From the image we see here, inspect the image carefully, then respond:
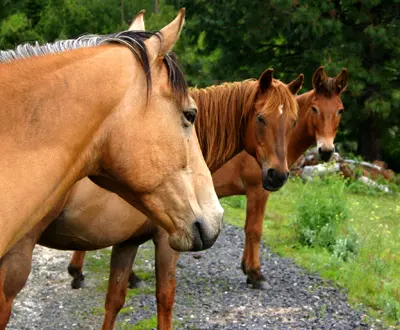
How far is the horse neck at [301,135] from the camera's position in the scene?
820cm

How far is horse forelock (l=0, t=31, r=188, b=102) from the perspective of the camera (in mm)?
2533

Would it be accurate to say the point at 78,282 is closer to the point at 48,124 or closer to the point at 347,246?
the point at 347,246

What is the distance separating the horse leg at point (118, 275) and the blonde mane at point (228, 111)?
86cm

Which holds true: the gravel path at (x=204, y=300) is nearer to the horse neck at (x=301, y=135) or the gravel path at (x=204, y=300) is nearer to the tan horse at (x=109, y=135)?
the horse neck at (x=301, y=135)

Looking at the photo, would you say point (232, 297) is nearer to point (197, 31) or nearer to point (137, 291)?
point (137, 291)

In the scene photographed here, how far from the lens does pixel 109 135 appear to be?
2482 millimetres

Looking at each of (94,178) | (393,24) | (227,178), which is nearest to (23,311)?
(227,178)

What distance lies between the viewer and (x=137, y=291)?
6926 millimetres

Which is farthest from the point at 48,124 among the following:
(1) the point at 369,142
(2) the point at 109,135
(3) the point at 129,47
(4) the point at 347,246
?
(1) the point at 369,142

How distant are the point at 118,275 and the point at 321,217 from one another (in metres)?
4.63

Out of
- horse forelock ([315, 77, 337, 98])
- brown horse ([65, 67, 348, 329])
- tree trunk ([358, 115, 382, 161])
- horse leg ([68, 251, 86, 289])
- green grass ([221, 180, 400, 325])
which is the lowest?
tree trunk ([358, 115, 382, 161])

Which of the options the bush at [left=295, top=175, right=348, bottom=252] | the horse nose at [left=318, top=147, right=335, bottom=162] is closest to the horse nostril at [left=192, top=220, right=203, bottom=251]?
the bush at [left=295, top=175, right=348, bottom=252]

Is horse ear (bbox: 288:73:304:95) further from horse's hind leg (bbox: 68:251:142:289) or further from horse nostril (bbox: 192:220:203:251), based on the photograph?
horse nostril (bbox: 192:220:203:251)

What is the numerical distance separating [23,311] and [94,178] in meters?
3.75
